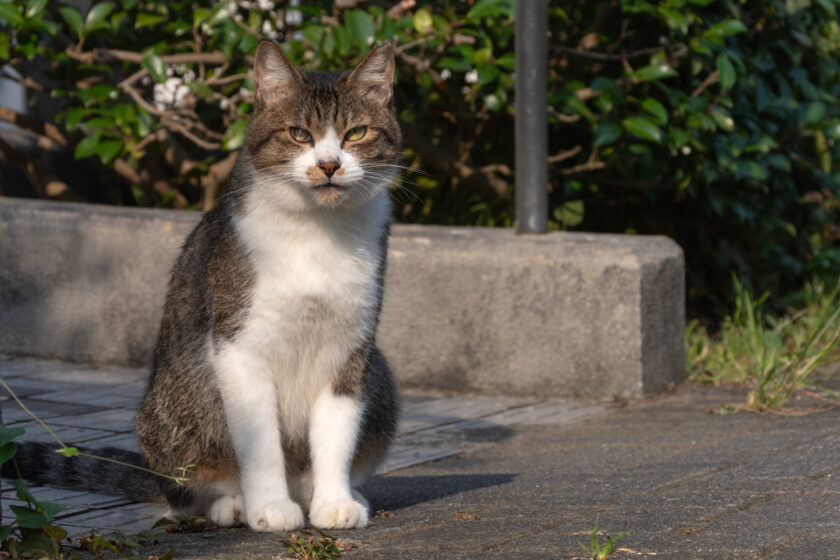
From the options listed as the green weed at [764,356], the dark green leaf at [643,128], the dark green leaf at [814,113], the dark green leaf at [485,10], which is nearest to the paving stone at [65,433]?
the dark green leaf at [485,10]

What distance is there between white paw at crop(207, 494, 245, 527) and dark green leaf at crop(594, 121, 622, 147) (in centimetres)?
307

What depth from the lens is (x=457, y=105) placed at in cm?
714

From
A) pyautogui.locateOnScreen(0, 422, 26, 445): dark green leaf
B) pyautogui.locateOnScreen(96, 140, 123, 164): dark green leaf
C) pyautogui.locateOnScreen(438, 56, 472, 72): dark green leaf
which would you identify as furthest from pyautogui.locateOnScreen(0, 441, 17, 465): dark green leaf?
pyautogui.locateOnScreen(438, 56, 472, 72): dark green leaf

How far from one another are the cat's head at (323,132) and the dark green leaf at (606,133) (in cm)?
233

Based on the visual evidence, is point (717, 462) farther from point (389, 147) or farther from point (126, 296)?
point (126, 296)

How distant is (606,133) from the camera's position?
604 centimetres

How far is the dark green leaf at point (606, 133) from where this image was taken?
602cm

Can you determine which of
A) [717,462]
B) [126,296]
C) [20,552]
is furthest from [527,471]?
[126,296]

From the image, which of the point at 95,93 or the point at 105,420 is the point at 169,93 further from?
the point at 105,420

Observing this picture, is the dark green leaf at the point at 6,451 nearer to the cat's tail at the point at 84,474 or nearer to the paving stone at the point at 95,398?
the cat's tail at the point at 84,474

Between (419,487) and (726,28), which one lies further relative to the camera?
(726,28)

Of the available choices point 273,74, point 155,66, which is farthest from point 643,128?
point 273,74

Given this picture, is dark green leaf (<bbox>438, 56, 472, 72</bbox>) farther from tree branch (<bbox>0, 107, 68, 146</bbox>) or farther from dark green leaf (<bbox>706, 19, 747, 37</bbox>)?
tree branch (<bbox>0, 107, 68, 146</bbox>)

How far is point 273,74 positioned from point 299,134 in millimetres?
265
